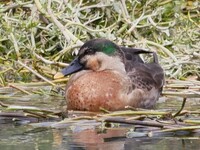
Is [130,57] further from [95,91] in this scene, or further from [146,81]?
[95,91]

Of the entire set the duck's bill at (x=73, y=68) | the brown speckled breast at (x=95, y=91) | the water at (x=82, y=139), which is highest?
the duck's bill at (x=73, y=68)

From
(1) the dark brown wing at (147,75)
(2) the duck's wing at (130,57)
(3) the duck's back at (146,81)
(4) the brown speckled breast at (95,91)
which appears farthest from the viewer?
(2) the duck's wing at (130,57)

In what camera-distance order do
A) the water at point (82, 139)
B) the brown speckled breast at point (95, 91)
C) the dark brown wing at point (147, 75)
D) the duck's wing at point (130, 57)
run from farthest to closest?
the duck's wing at point (130, 57) → the dark brown wing at point (147, 75) → the brown speckled breast at point (95, 91) → the water at point (82, 139)

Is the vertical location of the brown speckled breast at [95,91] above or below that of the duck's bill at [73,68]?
below

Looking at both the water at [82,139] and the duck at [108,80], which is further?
the duck at [108,80]

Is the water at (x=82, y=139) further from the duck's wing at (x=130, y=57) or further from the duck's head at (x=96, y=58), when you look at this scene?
the duck's wing at (x=130, y=57)

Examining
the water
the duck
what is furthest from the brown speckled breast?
the water

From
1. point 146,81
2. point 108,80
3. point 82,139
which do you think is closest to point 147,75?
point 146,81

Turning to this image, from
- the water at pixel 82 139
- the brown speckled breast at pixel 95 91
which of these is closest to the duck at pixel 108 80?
the brown speckled breast at pixel 95 91

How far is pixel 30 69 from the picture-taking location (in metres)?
8.65

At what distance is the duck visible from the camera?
7.84 metres

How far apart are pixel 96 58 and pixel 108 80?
0.90 ft

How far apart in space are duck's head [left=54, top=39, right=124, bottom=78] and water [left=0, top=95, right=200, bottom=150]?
1245mm

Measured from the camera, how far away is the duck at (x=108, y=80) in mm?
7836
